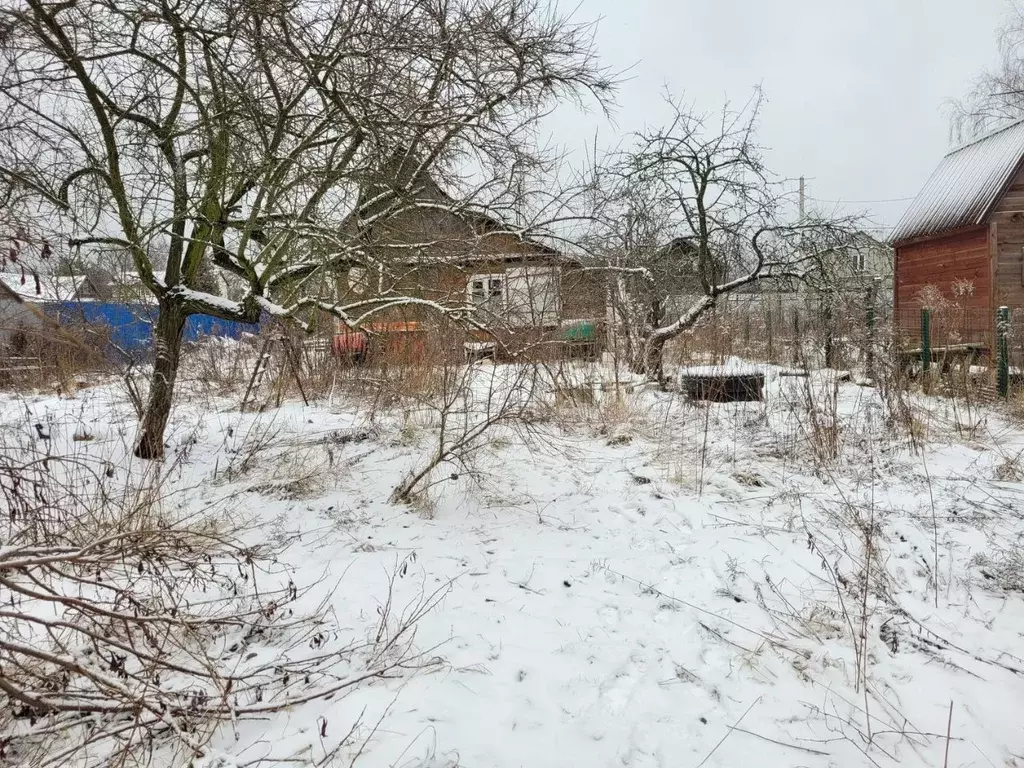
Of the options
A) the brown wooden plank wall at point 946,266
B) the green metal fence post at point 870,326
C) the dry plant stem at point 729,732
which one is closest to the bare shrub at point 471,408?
the dry plant stem at point 729,732

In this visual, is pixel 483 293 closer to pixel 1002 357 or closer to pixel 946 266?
pixel 1002 357

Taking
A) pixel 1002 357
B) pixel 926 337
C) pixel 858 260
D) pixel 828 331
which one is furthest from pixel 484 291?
pixel 858 260

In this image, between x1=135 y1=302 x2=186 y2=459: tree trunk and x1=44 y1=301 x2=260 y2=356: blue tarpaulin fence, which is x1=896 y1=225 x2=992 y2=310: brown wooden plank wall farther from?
x1=44 y1=301 x2=260 y2=356: blue tarpaulin fence

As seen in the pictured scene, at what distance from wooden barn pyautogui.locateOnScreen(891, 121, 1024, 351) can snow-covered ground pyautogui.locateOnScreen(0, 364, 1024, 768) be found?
765 centimetres

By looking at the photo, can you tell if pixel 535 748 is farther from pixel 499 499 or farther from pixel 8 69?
pixel 8 69

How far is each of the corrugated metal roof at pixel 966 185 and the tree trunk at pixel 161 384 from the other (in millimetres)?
Result: 14821

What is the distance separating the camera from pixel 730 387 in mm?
6684

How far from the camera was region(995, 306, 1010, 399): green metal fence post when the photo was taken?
6301 millimetres

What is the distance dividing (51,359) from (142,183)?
549 cm

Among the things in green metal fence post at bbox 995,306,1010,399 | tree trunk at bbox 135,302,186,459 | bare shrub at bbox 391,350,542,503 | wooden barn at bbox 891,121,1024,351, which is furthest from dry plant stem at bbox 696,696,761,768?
wooden barn at bbox 891,121,1024,351

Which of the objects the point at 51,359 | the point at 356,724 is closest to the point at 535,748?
the point at 356,724

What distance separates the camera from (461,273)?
565cm

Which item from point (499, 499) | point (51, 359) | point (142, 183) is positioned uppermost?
point (142, 183)

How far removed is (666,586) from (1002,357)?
6.27m
